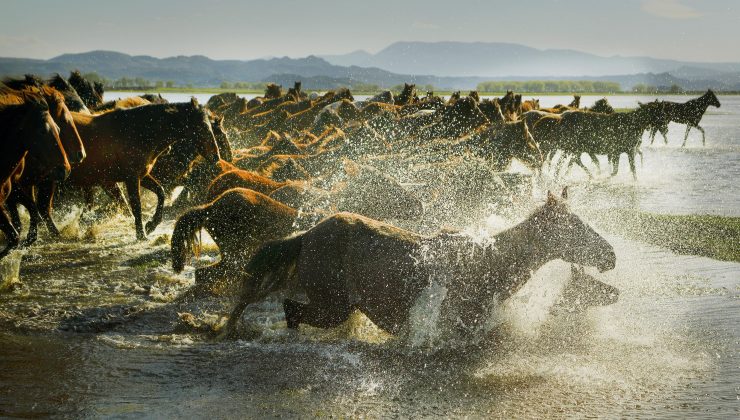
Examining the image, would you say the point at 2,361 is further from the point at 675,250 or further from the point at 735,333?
the point at 675,250

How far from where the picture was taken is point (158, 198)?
12.0m

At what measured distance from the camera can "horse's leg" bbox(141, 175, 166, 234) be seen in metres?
11.5

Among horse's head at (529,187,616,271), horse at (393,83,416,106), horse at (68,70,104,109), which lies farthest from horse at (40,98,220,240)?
horse at (393,83,416,106)

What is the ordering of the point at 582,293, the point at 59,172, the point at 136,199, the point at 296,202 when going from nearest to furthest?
the point at 582,293 → the point at 296,202 → the point at 59,172 → the point at 136,199

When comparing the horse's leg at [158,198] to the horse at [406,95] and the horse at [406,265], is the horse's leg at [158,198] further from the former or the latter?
the horse at [406,95]

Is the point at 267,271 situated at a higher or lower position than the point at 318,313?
higher

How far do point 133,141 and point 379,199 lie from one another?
5288 millimetres

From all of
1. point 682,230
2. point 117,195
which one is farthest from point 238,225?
point 682,230

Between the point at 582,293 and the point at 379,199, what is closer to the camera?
the point at 582,293

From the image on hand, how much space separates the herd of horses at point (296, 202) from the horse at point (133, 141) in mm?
19

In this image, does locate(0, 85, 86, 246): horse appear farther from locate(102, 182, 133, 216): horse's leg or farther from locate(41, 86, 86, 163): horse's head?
locate(102, 182, 133, 216): horse's leg

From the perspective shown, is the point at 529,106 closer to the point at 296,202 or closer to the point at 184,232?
the point at 296,202

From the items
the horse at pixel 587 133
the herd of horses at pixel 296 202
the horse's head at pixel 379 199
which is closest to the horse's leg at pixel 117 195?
the herd of horses at pixel 296 202

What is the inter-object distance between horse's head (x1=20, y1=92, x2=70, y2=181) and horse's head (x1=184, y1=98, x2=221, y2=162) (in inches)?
138
